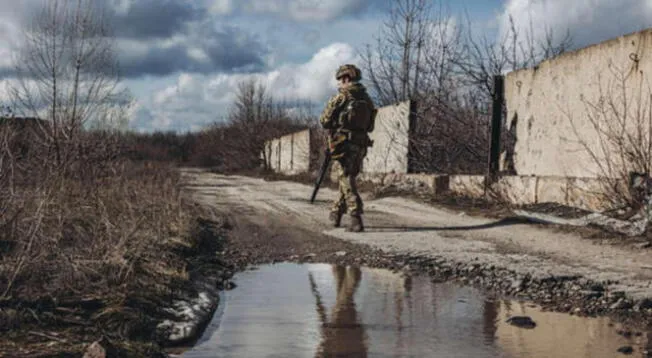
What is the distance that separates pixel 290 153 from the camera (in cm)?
3153

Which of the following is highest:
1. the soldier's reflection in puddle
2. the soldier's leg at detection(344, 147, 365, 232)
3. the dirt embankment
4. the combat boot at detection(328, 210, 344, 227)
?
the soldier's leg at detection(344, 147, 365, 232)

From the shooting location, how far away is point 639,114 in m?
7.43

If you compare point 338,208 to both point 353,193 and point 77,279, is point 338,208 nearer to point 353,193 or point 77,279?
point 353,193

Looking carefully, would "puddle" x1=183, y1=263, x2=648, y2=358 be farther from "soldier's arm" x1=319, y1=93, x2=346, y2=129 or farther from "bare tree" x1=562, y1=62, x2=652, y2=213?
"soldier's arm" x1=319, y1=93, x2=346, y2=129

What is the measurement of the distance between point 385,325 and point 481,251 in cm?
275

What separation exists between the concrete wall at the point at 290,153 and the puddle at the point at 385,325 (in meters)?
21.2

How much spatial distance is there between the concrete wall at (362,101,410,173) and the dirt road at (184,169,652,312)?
3.36 metres

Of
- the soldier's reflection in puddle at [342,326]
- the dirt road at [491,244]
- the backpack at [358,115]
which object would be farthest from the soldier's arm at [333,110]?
the soldier's reflection in puddle at [342,326]

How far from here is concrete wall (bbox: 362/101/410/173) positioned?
14703mm

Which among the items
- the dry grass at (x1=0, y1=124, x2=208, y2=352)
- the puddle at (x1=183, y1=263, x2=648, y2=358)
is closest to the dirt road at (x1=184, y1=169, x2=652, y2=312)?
the puddle at (x1=183, y1=263, x2=648, y2=358)

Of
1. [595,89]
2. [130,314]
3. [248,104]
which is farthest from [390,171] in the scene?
[248,104]

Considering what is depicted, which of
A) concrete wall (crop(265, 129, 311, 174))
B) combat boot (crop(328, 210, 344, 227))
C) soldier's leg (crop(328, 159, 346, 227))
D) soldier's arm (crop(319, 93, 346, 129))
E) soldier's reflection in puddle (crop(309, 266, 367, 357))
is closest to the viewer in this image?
soldier's reflection in puddle (crop(309, 266, 367, 357))

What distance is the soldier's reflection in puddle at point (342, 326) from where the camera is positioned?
356 cm

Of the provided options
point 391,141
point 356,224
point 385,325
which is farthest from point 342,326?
point 391,141
